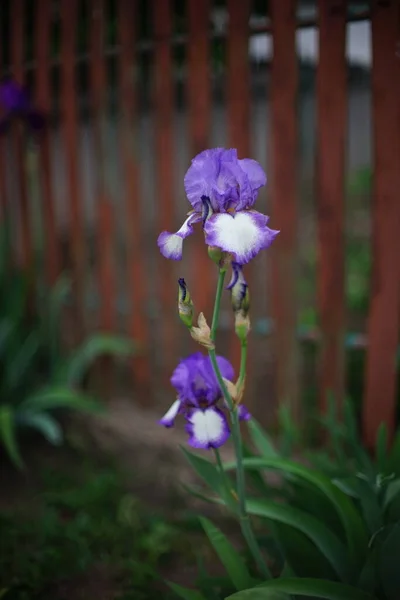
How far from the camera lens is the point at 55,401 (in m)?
2.59

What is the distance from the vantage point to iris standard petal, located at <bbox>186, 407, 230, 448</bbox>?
4.28ft

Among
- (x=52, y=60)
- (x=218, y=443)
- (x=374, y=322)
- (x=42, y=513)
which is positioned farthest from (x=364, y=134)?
(x=218, y=443)

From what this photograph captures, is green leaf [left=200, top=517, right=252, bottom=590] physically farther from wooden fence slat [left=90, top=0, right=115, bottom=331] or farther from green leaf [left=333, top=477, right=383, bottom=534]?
wooden fence slat [left=90, top=0, right=115, bottom=331]

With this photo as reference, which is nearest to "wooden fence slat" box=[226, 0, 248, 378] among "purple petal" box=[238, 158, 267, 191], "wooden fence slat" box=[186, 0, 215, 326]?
"wooden fence slat" box=[186, 0, 215, 326]

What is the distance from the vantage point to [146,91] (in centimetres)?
575

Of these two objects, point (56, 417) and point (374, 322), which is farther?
point (56, 417)

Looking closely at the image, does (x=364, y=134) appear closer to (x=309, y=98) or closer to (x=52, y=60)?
(x=309, y=98)

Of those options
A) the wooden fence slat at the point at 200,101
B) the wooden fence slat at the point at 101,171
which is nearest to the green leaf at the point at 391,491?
the wooden fence slat at the point at 200,101

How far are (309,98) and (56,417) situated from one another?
5201 mm

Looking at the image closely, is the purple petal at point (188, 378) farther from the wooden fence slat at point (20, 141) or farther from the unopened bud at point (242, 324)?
the wooden fence slat at point (20, 141)

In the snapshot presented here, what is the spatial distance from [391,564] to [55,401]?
1635 millimetres

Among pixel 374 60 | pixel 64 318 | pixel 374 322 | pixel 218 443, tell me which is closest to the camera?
pixel 218 443

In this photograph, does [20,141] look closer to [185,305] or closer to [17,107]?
[17,107]

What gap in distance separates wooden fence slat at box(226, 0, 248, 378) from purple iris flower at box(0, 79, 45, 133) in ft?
Result: 3.37
